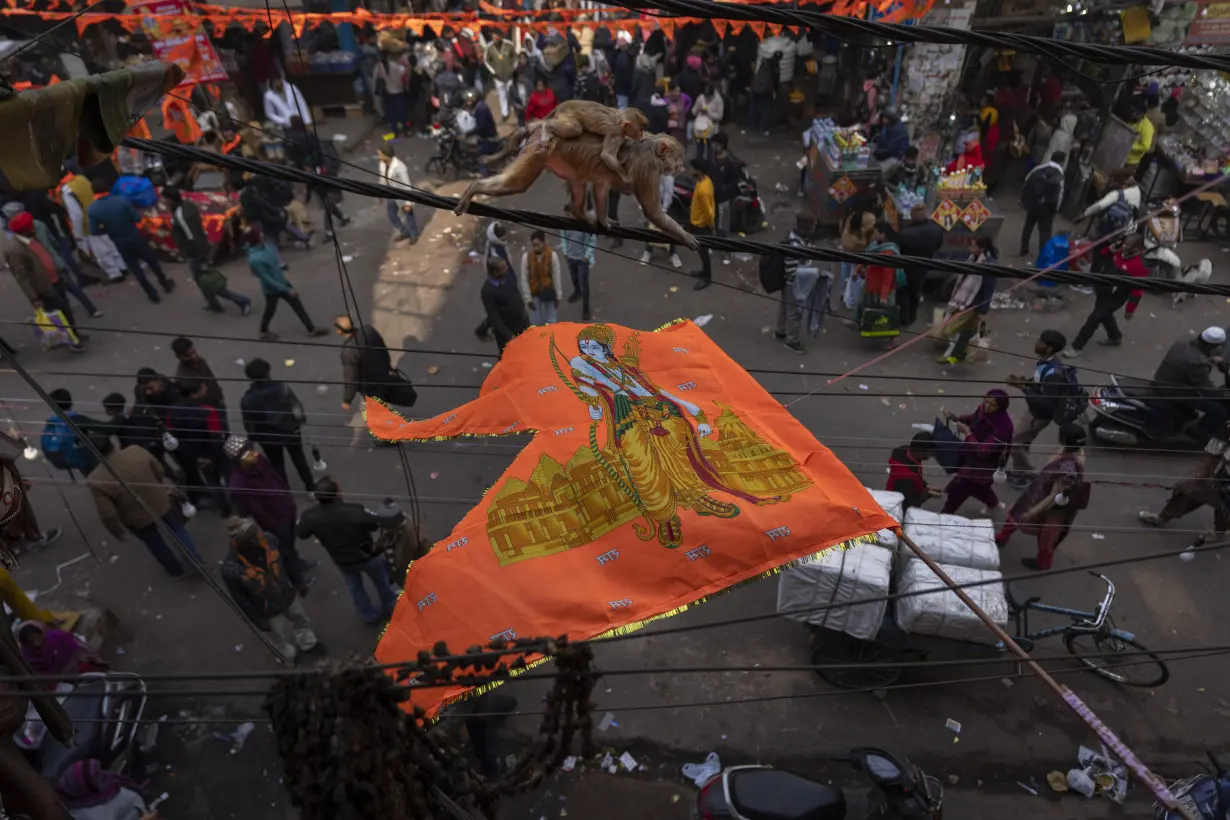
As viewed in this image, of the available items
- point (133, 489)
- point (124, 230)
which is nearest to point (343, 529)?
point (133, 489)

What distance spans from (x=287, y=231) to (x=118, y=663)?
26.9 ft

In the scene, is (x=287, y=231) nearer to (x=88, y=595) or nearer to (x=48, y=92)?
(x=88, y=595)

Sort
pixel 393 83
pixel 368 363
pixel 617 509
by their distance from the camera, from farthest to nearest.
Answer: pixel 393 83
pixel 368 363
pixel 617 509

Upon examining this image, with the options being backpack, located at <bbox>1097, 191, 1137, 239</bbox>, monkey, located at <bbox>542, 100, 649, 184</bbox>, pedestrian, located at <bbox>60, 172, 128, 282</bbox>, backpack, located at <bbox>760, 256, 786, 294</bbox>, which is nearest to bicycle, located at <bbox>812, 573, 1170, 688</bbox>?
monkey, located at <bbox>542, 100, 649, 184</bbox>

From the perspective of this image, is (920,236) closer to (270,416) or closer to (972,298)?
(972,298)

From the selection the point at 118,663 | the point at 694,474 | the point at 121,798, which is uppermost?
the point at 694,474

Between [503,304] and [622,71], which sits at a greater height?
[622,71]

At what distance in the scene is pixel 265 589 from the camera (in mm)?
6008

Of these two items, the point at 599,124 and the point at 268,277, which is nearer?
the point at 599,124

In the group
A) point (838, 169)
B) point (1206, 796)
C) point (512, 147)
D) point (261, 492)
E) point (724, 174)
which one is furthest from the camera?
point (724, 174)

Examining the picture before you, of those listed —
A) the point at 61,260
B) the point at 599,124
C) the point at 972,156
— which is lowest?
the point at 61,260

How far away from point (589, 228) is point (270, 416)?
5216mm

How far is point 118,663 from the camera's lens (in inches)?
267

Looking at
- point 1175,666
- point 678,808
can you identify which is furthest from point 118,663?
point 1175,666
